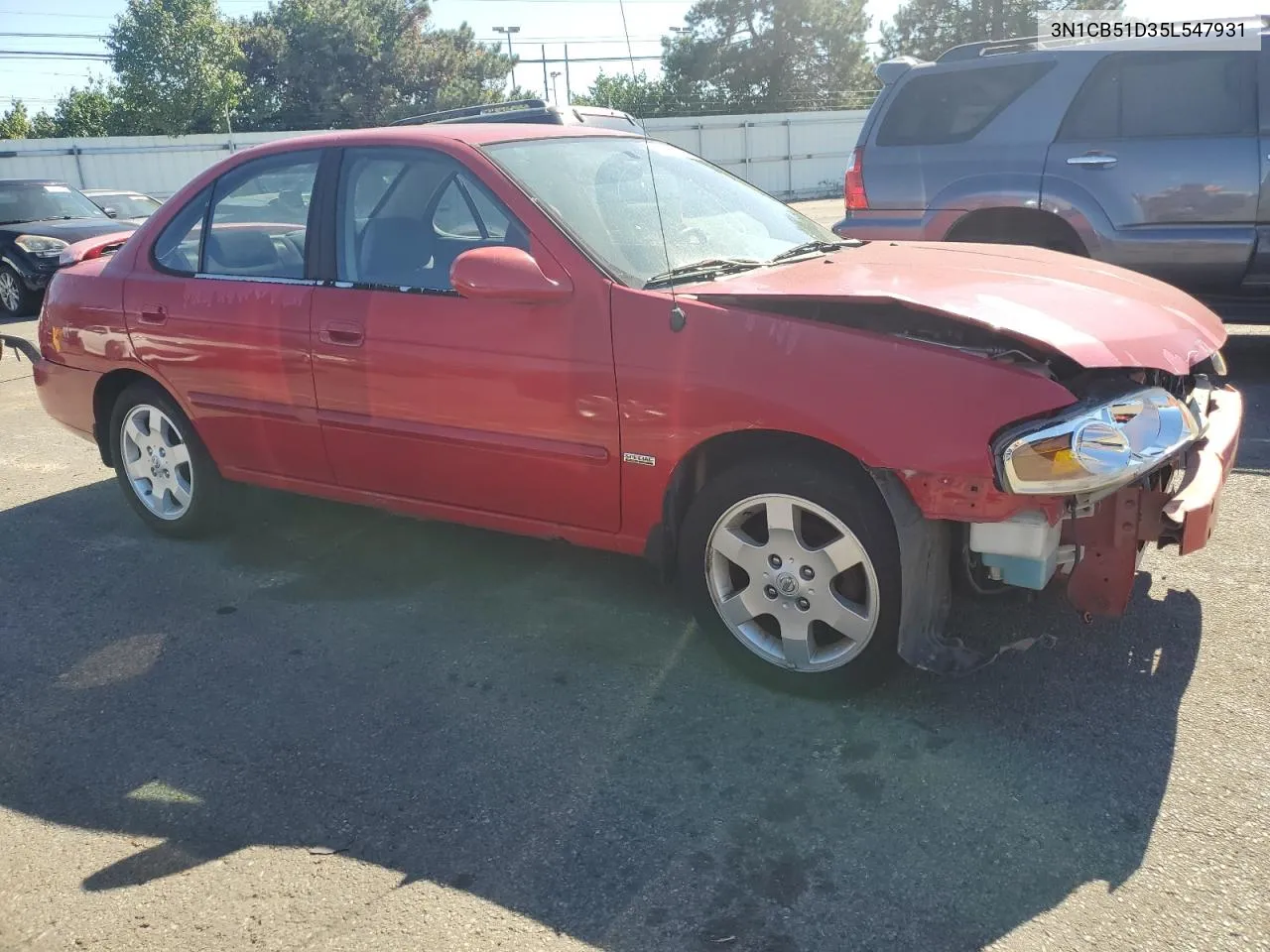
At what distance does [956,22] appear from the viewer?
173 feet

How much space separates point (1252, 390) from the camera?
648 centimetres

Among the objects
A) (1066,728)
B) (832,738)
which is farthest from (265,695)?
(1066,728)

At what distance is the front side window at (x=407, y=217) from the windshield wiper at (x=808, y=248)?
1.04 meters

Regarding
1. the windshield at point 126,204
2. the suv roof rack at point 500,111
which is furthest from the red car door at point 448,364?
the windshield at point 126,204

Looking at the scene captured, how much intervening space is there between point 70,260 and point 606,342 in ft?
12.8

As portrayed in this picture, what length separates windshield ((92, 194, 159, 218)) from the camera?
16.2 metres

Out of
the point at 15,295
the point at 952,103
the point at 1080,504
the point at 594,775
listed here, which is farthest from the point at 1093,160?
the point at 15,295

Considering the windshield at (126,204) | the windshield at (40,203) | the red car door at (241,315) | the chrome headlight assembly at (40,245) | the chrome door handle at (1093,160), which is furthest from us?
the windshield at (126,204)

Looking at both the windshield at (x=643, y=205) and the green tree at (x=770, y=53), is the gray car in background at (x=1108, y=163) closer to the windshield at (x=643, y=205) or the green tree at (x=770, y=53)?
the windshield at (x=643, y=205)

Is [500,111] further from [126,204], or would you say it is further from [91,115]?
[91,115]

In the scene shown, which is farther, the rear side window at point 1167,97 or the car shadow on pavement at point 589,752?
the rear side window at point 1167,97

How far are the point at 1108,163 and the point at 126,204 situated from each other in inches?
583

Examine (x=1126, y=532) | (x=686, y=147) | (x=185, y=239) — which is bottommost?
(x=1126, y=532)

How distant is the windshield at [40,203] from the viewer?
13.8 metres
